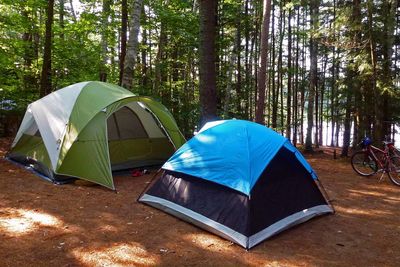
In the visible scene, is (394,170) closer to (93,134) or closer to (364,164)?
(364,164)

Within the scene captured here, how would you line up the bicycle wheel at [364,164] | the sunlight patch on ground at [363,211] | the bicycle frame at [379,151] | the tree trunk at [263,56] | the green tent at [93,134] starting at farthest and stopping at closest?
the tree trunk at [263,56]
the bicycle wheel at [364,164]
the bicycle frame at [379,151]
the green tent at [93,134]
the sunlight patch on ground at [363,211]

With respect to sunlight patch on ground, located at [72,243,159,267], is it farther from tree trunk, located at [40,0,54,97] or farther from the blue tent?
tree trunk, located at [40,0,54,97]

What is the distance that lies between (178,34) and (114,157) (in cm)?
664

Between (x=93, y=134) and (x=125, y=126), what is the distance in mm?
1449

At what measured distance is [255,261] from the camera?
12.8ft

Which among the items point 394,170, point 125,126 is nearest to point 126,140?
point 125,126

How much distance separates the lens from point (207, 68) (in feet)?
28.5

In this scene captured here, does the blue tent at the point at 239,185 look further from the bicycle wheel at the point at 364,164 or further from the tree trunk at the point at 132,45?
the tree trunk at the point at 132,45

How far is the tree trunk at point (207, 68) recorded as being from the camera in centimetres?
859

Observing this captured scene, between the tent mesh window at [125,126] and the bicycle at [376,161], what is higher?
the tent mesh window at [125,126]

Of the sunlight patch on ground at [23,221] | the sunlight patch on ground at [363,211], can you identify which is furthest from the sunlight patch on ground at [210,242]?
the sunlight patch on ground at [363,211]

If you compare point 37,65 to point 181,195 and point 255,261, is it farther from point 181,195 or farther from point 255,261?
point 255,261

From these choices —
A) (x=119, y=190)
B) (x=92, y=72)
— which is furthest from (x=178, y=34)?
(x=119, y=190)

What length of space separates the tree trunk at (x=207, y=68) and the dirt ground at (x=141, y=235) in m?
3.13
